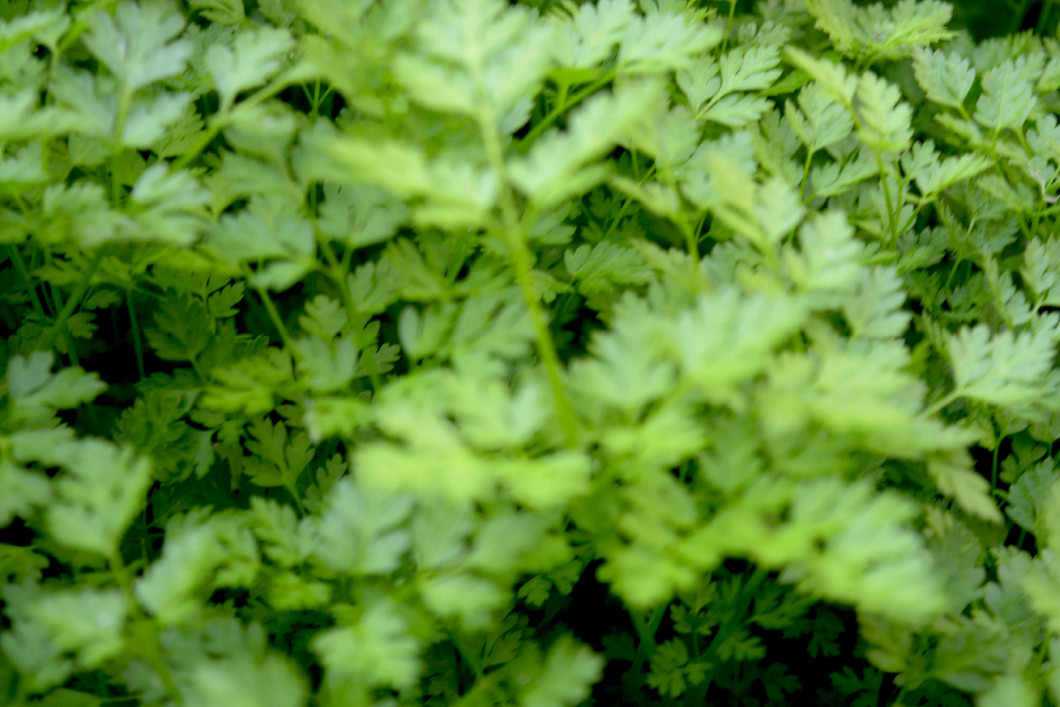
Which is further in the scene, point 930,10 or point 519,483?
point 930,10

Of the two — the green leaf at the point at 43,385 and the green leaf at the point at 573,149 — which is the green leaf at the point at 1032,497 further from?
the green leaf at the point at 43,385

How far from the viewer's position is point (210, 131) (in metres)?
0.82

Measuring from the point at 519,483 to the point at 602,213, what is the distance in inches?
24.9

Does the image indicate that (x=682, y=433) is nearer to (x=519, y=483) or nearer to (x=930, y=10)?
(x=519, y=483)

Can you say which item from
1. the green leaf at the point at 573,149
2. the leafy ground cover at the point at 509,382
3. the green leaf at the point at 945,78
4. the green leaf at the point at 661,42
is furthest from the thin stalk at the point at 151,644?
the green leaf at the point at 945,78

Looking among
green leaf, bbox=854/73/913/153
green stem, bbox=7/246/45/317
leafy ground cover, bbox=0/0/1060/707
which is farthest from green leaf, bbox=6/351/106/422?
green leaf, bbox=854/73/913/153

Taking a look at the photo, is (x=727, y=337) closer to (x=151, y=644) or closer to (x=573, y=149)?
(x=573, y=149)

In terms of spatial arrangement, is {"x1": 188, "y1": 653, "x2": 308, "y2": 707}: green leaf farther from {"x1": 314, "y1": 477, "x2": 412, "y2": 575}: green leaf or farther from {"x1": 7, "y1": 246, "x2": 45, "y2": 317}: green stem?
{"x1": 7, "y1": 246, "x2": 45, "y2": 317}: green stem

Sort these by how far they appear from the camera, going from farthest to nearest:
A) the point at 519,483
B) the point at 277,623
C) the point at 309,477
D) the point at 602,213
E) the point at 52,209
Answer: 1. the point at 602,213
2. the point at 309,477
3. the point at 277,623
4. the point at 52,209
5. the point at 519,483

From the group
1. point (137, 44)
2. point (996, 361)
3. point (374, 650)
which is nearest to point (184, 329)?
point (137, 44)

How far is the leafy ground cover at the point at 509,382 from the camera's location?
635 mm

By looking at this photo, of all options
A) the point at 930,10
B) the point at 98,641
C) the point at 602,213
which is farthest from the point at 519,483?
the point at 930,10

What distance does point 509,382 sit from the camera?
36.7 inches

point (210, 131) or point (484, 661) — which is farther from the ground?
point (210, 131)
